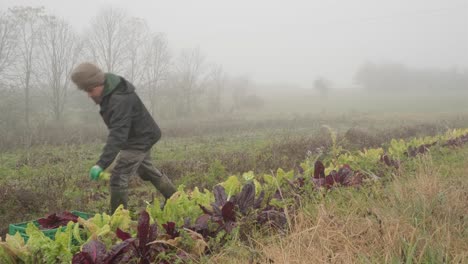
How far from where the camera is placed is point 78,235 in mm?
2688

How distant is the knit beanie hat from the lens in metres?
4.36

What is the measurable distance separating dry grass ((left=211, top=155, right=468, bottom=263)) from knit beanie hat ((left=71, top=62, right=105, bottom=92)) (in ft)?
7.96

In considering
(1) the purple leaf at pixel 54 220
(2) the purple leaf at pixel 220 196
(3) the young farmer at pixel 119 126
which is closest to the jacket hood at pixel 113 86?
(3) the young farmer at pixel 119 126

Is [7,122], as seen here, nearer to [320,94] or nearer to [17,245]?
[17,245]

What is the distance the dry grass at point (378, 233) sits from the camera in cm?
244

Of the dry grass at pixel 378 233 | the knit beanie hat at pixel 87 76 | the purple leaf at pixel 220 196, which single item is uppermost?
the knit beanie hat at pixel 87 76

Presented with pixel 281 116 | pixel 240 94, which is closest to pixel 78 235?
pixel 281 116

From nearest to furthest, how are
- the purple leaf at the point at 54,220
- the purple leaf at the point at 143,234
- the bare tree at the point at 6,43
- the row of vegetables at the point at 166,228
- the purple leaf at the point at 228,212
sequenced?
the row of vegetables at the point at 166,228 < the purple leaf at the point at 143,234 < the purple leaf at the point at 228,212 < the purple leaf at the point at 54,220 < the bare tree at the point at 6,43

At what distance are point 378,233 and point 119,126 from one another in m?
2.74

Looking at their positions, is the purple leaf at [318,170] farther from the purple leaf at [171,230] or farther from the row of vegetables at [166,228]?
the purple leaf at [171,230]

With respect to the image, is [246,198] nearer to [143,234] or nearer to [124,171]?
[143,234]

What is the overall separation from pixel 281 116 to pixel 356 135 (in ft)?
66.5

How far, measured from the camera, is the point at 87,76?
14.3ft

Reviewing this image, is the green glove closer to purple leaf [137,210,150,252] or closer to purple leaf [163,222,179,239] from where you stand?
purple leaf [163,222,179,239]
